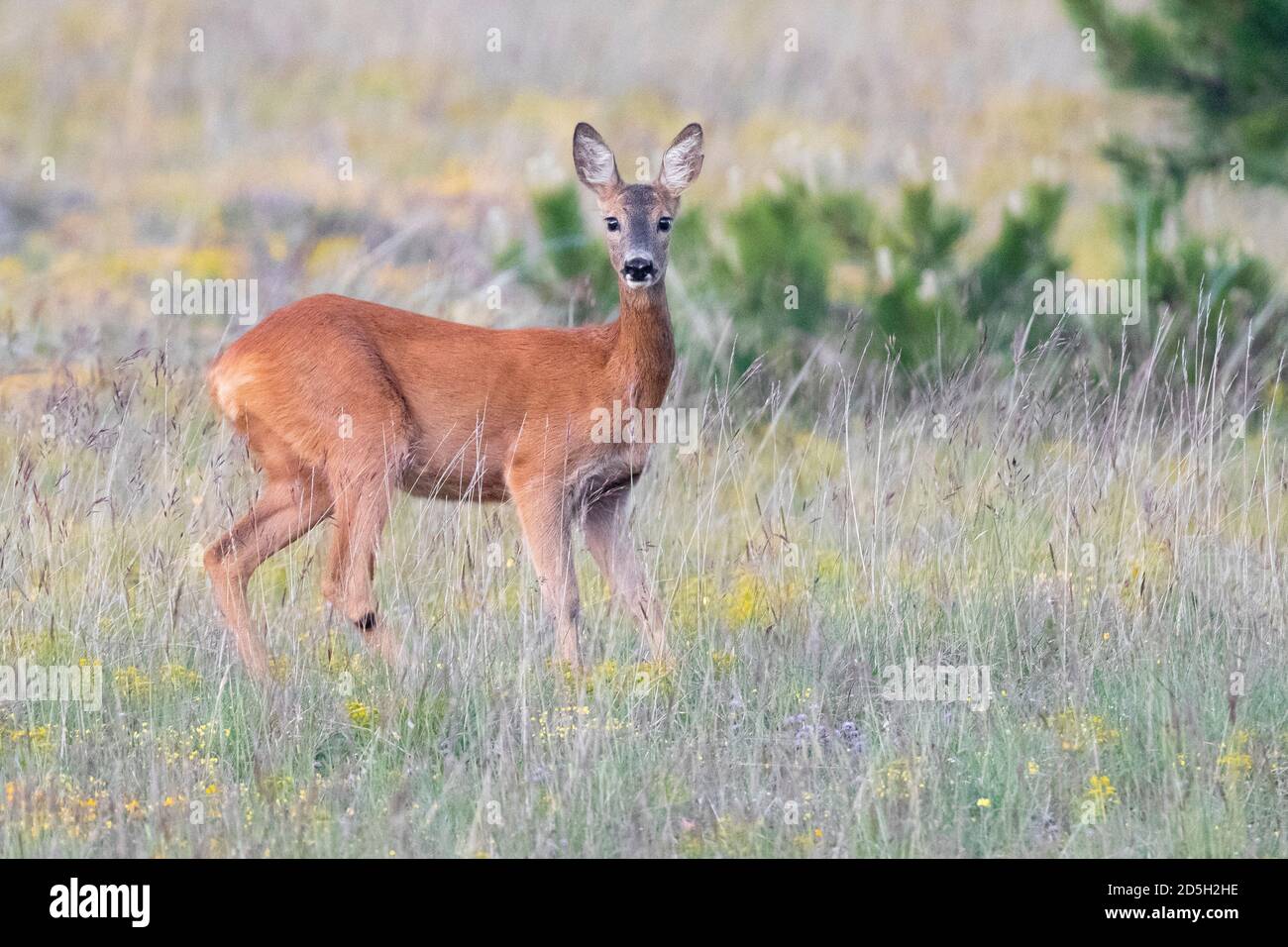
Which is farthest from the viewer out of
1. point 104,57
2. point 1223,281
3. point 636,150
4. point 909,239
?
point 104,57

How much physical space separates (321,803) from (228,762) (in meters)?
0.39

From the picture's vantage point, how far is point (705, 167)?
55.0 feet

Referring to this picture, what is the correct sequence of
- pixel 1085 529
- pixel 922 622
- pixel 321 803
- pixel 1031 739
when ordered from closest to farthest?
pixel 321 803, pixel 1031 739, pixel 922 622, pixel 1085 529

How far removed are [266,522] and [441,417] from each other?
743 mm

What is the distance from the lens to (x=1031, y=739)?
204 inches

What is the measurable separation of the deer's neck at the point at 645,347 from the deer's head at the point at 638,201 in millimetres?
69

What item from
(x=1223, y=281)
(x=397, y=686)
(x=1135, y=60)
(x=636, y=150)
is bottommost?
(x=397, y=686)

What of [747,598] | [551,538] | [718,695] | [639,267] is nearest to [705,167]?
[639,267]

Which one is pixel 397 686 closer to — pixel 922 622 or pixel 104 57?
pixel 922 622

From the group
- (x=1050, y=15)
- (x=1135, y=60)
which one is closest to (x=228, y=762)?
(x=1135, y=60)

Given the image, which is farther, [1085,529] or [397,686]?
[1085,529]

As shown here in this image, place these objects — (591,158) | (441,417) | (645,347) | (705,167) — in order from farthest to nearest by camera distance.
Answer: (705,167)
(591,158)
(645,347)
(441,417)

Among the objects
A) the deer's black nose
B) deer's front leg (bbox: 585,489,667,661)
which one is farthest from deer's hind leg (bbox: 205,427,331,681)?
the deer's black nose

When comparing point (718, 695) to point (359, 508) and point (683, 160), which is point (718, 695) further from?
point (683, 160)
